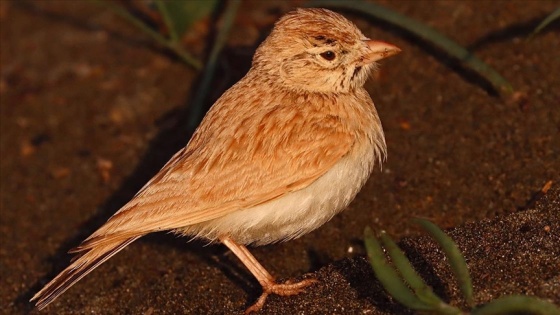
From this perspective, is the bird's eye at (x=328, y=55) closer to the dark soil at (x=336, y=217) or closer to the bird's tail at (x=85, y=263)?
the dark soil at (x=336, y=217)

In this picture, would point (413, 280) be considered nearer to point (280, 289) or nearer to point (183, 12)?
point (280, 289)

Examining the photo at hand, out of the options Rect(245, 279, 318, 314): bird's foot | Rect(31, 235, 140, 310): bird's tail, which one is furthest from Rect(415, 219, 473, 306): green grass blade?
Rect(31, 235, 140, 310): bird's tail

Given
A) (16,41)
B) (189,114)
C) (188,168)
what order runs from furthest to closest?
(16,41) → (189,114) → (188,168)

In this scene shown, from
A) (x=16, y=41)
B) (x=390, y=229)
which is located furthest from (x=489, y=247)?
(x=16, y=41)

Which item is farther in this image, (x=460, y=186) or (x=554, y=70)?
(x=554, y=70)

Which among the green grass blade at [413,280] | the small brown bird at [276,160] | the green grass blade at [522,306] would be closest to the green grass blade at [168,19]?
the small brown bird at [276,160]

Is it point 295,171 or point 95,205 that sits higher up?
point 295,171

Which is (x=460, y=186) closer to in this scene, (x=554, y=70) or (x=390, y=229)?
(x=390, y=229)

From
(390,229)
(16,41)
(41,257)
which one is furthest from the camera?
(16,41)
